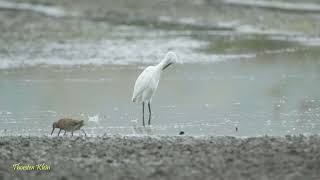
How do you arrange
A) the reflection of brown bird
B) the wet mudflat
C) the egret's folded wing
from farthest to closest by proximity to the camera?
the egret's folded wing < the reflection of brown bird < the wet mudflat

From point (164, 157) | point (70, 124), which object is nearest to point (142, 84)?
point (70, 124)

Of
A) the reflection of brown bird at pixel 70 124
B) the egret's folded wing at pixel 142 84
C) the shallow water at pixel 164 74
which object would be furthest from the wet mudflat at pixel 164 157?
the egret's folded wing at pixel 142 84

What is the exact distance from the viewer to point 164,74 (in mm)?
24016

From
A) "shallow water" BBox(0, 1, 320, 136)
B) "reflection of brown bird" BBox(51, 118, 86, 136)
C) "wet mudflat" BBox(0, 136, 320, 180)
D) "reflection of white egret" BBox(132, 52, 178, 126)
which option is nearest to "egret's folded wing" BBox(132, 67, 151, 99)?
"reflection of white egret" BBox(132, 52, 178, 126)

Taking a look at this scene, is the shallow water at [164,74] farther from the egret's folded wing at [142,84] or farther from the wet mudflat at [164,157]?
the wet mudflat at [164,157]

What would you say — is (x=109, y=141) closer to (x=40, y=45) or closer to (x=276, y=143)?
(x=276, y=143)

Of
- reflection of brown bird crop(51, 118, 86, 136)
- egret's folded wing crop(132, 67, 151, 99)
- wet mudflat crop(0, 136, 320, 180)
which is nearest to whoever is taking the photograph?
wet mudflat crop(0, 136, 320, 180)

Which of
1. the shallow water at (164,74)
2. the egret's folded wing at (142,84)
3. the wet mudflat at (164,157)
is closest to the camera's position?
the wet mudflat at (164,157)

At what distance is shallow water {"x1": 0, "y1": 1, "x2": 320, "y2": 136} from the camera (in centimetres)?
1664

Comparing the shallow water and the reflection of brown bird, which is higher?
the shallow water

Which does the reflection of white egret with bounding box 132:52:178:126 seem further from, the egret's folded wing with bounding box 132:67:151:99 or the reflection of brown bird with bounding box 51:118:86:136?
the reflection of brown bird with bounding box 51:118:86:136

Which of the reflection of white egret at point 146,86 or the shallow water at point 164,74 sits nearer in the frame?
the shallow water at point 164,74

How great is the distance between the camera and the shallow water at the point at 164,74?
16.6 metres

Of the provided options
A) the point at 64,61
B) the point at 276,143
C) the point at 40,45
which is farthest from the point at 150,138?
the point at 40,45
